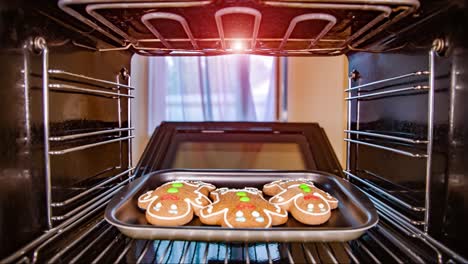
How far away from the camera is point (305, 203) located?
642 millimetres

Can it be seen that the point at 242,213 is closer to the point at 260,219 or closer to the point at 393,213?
the point at 260,219

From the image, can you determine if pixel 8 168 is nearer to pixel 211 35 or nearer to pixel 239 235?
pixel 239 235

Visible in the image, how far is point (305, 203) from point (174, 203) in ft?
0.89

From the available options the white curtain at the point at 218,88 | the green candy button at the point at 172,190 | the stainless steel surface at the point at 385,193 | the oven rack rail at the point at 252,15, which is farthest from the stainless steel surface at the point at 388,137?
the white curtain at the point at 218,88

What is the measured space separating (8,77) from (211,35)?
44cm

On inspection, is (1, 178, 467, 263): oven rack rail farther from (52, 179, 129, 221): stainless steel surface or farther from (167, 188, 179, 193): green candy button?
(167, 188, 179, 193): green candy button

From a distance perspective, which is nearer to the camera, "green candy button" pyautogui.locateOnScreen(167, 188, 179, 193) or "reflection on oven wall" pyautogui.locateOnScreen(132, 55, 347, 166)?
"green candy button" pyautogui.locateOnScreen(167, 188, 179, 193)

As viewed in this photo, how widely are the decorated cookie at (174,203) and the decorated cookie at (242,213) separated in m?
0.03

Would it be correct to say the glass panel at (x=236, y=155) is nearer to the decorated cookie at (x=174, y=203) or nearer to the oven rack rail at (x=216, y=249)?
the decorated cookie at (x=174, y=203)

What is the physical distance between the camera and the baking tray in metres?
0.50

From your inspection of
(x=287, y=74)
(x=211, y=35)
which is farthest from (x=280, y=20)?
(x=287, y=74)

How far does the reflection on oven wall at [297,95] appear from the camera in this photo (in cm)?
128

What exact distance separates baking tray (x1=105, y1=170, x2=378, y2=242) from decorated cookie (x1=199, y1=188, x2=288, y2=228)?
0.08ft

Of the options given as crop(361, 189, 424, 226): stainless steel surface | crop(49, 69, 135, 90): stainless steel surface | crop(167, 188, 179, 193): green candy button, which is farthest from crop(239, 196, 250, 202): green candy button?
crop(49, 69, 135, 90): stainless steel surface
